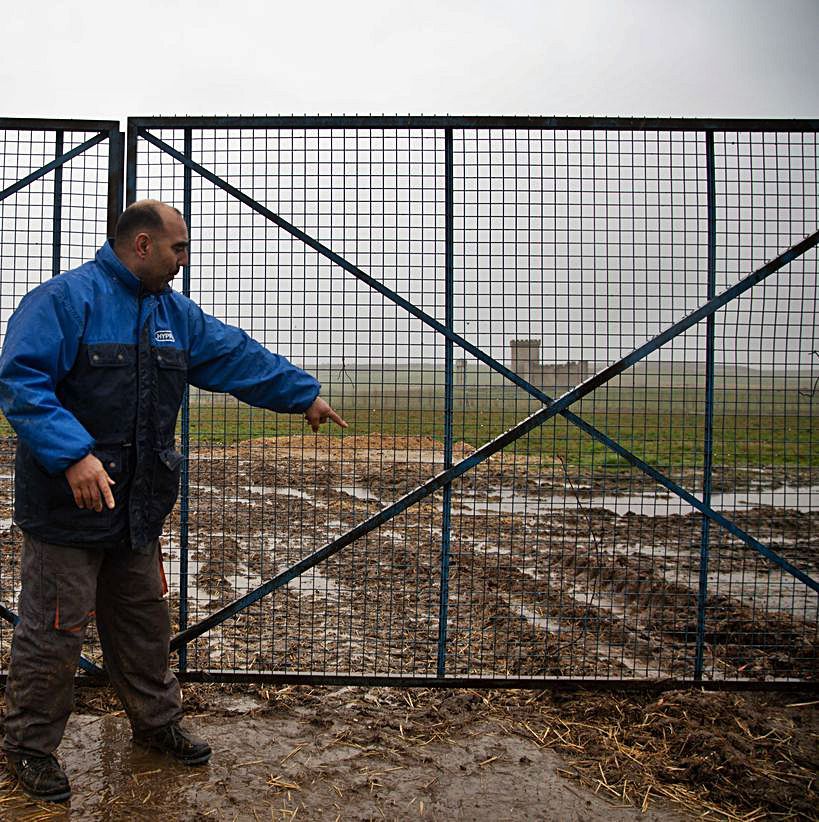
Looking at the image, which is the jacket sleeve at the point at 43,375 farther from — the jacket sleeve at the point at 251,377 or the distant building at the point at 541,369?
the distant building at the point at 541,369

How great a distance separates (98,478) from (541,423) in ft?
7.17

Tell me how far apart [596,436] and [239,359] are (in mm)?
1852

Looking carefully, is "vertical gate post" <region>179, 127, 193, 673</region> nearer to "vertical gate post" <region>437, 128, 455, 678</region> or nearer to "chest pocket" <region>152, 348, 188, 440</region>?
"chest pocket" <region>152, 348, 188, 440</region>

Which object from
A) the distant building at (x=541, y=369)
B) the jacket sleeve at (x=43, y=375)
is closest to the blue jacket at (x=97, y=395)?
the jacket sleeve at (x=43, y=375)

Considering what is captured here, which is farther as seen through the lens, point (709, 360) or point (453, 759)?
point (709, 360)

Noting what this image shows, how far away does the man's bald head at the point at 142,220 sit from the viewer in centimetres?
340

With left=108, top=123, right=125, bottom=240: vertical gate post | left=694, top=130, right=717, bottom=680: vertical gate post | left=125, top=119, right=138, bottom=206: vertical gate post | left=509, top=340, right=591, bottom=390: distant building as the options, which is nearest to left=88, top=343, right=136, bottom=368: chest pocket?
left=108, top=123, right=125, bottom=240: vertical gate post

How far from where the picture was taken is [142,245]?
339 cm

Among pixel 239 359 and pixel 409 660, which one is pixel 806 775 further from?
pixel 239 359

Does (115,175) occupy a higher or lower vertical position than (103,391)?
higher

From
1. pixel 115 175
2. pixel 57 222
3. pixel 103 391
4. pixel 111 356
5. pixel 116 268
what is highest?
pixel 115 175

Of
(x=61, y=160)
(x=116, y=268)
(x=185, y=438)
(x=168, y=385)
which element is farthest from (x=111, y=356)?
(x=61, y=160)

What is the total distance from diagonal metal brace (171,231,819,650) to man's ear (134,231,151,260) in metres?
1.68

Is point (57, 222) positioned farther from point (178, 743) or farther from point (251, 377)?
point (178, 743)
